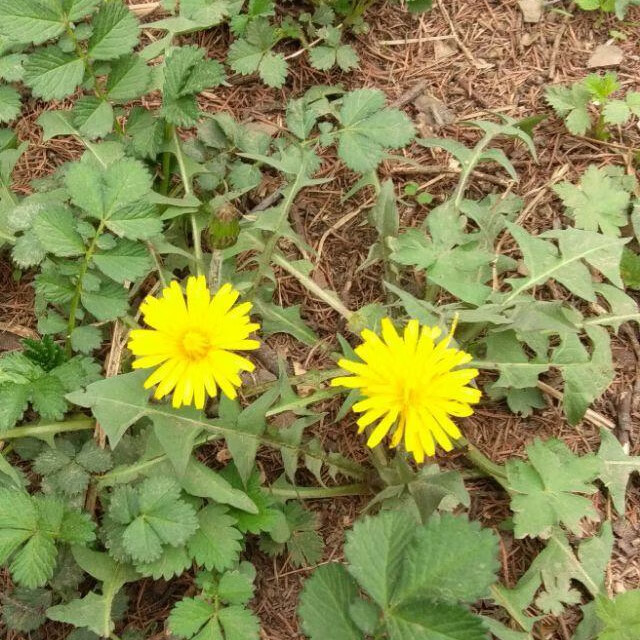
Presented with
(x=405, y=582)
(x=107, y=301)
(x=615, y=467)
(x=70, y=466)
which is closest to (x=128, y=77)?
(x=107, y=301)

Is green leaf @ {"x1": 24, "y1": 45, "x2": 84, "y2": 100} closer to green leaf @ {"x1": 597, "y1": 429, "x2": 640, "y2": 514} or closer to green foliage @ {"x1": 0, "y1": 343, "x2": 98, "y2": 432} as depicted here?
green foliage @ {"x1": 0, "y1": 343, "x2": 98, "y2": 432}

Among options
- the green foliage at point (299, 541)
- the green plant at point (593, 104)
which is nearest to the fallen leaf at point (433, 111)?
the green plant at point (593, 104)

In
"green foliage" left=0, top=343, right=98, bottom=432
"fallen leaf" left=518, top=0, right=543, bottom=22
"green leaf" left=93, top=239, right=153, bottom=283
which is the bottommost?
"green foliage" left=0, top=343, right=98, bottom=432

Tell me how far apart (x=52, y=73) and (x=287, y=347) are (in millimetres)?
1117

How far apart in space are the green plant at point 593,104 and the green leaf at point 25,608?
7.61 feet

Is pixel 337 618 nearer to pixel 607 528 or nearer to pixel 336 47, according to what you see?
pixel 607 528

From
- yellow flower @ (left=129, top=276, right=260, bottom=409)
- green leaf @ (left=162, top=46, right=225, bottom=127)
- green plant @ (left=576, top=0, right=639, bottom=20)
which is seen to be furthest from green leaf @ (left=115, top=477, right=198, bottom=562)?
green plant @ (left=576, top=0, right=639, bottom=20)

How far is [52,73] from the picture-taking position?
82.7 inches

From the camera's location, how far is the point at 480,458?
2.11m

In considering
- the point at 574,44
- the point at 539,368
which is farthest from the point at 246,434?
the point at 574,44

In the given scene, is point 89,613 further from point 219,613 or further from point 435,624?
point 435,624

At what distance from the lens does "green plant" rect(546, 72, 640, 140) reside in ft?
8.08

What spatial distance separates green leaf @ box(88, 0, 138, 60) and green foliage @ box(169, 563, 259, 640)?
157cm

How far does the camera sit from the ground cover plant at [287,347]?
1794mm
